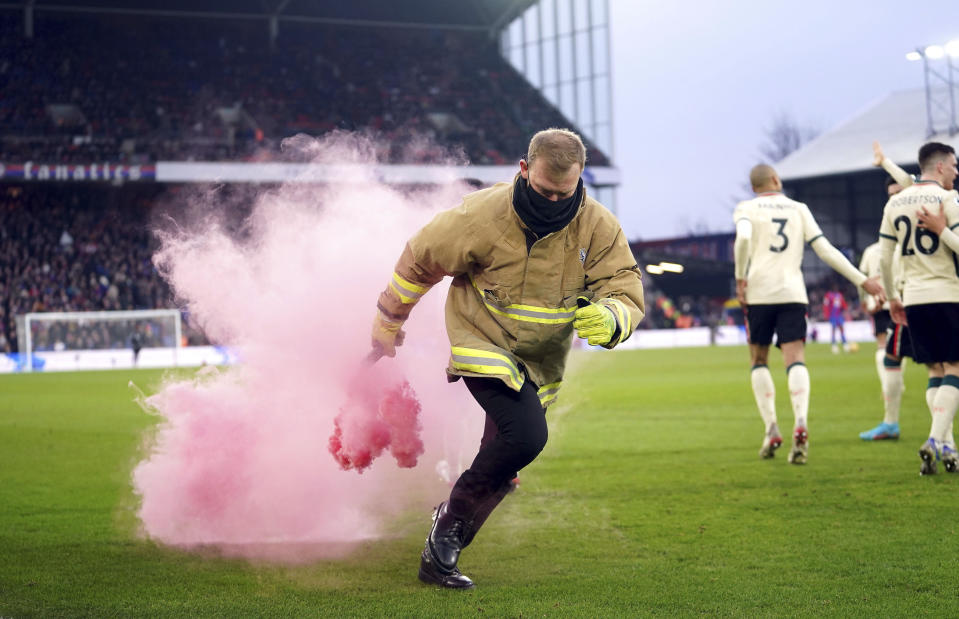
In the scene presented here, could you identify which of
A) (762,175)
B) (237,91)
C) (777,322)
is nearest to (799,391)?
(777,322)

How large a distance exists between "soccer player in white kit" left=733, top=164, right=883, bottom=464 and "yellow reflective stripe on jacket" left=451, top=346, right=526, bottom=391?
165 inches

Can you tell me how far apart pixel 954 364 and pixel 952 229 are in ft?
3.14

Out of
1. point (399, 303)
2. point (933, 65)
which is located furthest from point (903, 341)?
point (933, 65)

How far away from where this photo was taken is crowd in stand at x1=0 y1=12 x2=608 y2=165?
37000mm

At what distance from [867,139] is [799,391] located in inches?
1523

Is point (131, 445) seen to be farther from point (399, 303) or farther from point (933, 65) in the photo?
point (933, 65)

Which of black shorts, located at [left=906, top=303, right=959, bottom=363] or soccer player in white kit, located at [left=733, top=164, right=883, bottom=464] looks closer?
black shorts, located at [left=906, top=303, right=959, bottom=363]

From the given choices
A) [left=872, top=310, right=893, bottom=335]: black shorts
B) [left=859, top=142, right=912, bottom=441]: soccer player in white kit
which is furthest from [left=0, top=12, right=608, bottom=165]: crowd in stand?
[left=859, top=142, right=912, bottom=441]: soccer player in white kit

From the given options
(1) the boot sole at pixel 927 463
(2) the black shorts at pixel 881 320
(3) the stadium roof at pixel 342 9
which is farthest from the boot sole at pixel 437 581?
(3) the stadium roof at pixel 342 9

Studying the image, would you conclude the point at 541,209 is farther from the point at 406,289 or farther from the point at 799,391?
the point at 799,391

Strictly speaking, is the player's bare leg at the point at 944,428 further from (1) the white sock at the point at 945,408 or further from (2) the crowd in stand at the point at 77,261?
(2) the crowd in stand at the point at 77,261

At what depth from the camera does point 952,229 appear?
23.0 ft

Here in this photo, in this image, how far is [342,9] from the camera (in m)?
46.4

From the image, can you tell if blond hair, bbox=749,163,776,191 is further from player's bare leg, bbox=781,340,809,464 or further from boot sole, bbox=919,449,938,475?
boot sole, bbox=919,449,938,475
